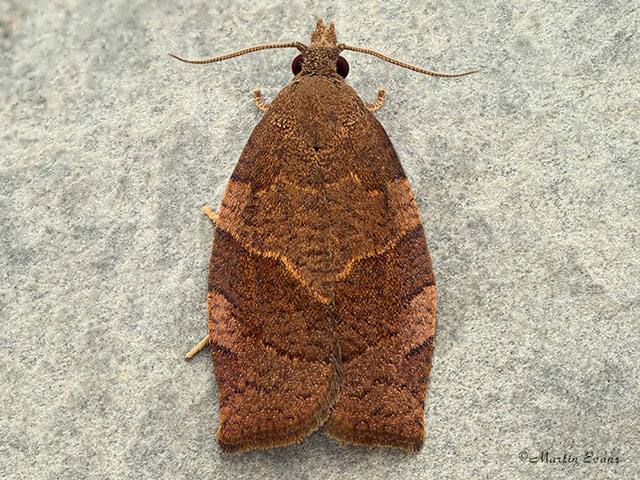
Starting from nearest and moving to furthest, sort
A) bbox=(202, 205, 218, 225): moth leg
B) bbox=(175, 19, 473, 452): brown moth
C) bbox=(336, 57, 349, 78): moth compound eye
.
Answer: bbox=(175, 19, 473, 452): brown moth
bbox=(336, 57, 349, 78): moth compound eye
bbox=(202, 205, 218, 225): moth leg

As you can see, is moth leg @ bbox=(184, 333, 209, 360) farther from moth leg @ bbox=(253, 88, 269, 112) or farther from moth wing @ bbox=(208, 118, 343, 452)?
moth leg @ bbox=(253, 88, 269, 112)

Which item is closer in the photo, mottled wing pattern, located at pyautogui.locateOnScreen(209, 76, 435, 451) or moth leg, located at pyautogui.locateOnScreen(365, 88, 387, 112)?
mottled wing pattern, located at pyautogui.locateOnScreen(209, 76, 435, 451)

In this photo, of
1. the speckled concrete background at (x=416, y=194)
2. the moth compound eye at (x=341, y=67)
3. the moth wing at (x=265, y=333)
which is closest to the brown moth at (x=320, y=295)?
the moth wing at (x=265, y=333)

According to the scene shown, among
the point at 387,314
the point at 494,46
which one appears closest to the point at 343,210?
the point at 387,314

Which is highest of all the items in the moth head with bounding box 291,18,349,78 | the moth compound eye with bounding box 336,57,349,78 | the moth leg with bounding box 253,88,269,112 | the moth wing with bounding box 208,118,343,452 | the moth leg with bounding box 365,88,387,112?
the moth head with bounding box 291,18,349,78

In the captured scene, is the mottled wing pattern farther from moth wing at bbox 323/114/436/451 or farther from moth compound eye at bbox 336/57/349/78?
moth compound eye at bbox 336/57/349/78

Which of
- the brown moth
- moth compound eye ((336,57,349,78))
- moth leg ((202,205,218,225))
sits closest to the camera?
the brown moth

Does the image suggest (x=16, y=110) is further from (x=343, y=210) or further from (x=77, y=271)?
(x=343, y=210)

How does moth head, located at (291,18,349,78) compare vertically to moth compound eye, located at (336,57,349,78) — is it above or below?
above

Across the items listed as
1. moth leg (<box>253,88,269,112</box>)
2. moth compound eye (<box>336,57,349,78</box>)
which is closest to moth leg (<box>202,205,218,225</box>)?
moth leg (<box>253,88,269,112</box>)

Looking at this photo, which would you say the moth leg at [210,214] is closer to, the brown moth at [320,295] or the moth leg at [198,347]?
the brown moth at [320,295]
